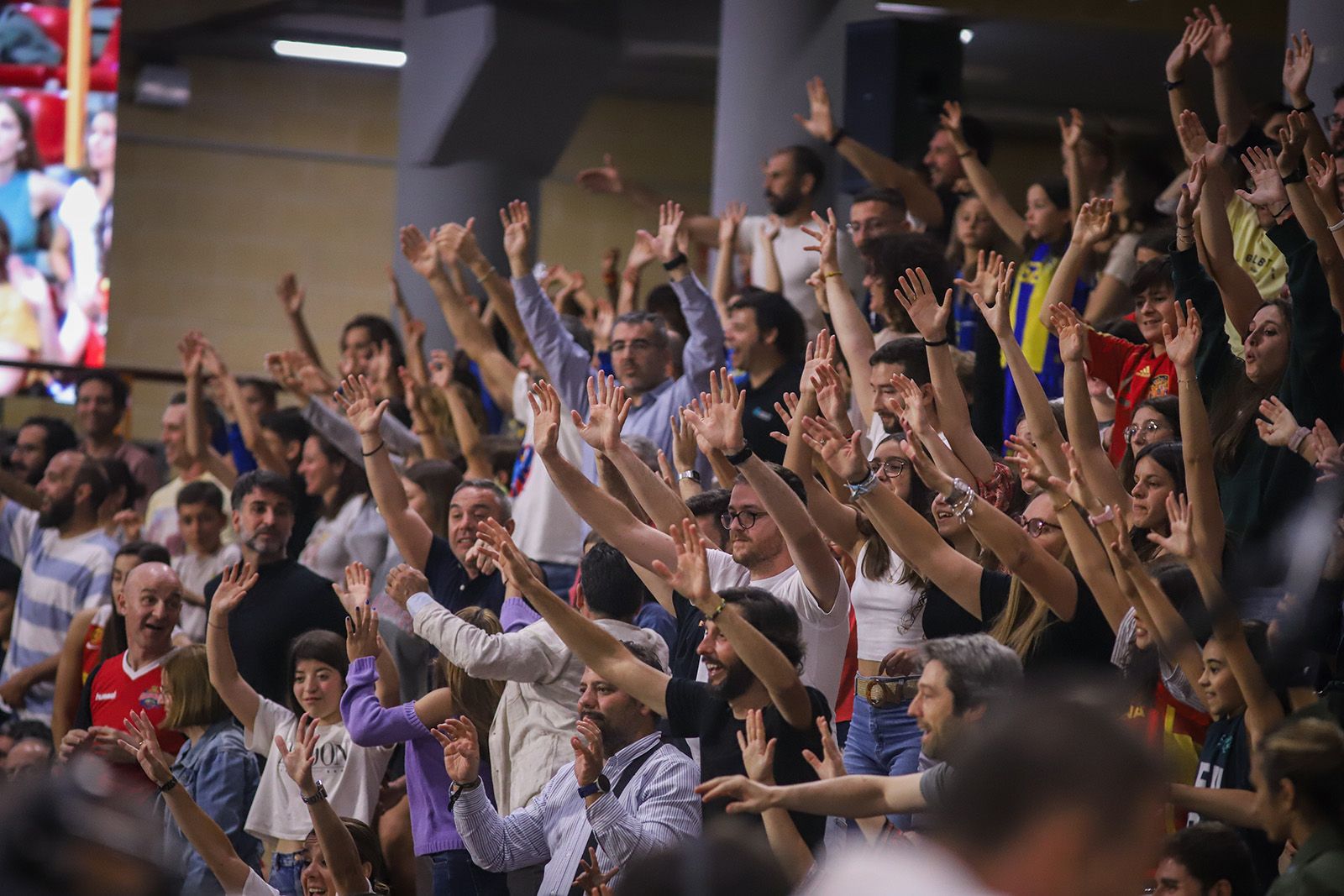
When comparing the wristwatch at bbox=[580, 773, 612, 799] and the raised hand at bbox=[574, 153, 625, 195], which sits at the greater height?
the raised hand at bbox=[574, 153, 625, 195]

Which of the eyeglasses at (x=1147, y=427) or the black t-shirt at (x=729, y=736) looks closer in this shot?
the black t-shirt at (x=729, y=736)

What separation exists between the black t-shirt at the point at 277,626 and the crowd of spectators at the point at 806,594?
0.05 ft

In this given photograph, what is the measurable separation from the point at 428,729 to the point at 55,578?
2.44 metres

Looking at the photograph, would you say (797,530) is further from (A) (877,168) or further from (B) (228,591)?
(A) (877,168)

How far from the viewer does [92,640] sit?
18.5 ft

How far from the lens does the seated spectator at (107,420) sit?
725 cm

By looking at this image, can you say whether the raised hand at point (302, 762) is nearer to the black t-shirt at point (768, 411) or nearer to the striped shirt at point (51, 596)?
the black t-shirt at point (768, 411)

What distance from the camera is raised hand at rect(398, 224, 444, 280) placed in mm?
6199

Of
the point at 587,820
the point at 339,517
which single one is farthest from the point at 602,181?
the point at 587,820

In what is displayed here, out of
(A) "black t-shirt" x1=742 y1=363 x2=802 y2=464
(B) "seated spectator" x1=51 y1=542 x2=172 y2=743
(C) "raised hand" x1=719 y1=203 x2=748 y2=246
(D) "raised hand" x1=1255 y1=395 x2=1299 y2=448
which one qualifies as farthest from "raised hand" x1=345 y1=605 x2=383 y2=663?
(C) "raised hand" x1=719 y1=203 x2=748 y2=246

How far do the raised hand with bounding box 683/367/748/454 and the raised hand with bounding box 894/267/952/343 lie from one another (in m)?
0.54

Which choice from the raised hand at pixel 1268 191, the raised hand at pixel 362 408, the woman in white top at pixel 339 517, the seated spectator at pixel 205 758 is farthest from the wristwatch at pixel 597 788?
the woman in white top at pixel 339 517

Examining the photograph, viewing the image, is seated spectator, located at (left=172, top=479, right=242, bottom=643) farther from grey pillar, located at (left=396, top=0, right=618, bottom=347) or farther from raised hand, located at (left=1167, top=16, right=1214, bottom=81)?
raised hand, located at (left=1167, top=16, right=1214, bottom=81)

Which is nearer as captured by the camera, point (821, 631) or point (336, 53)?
point (821, 631)
